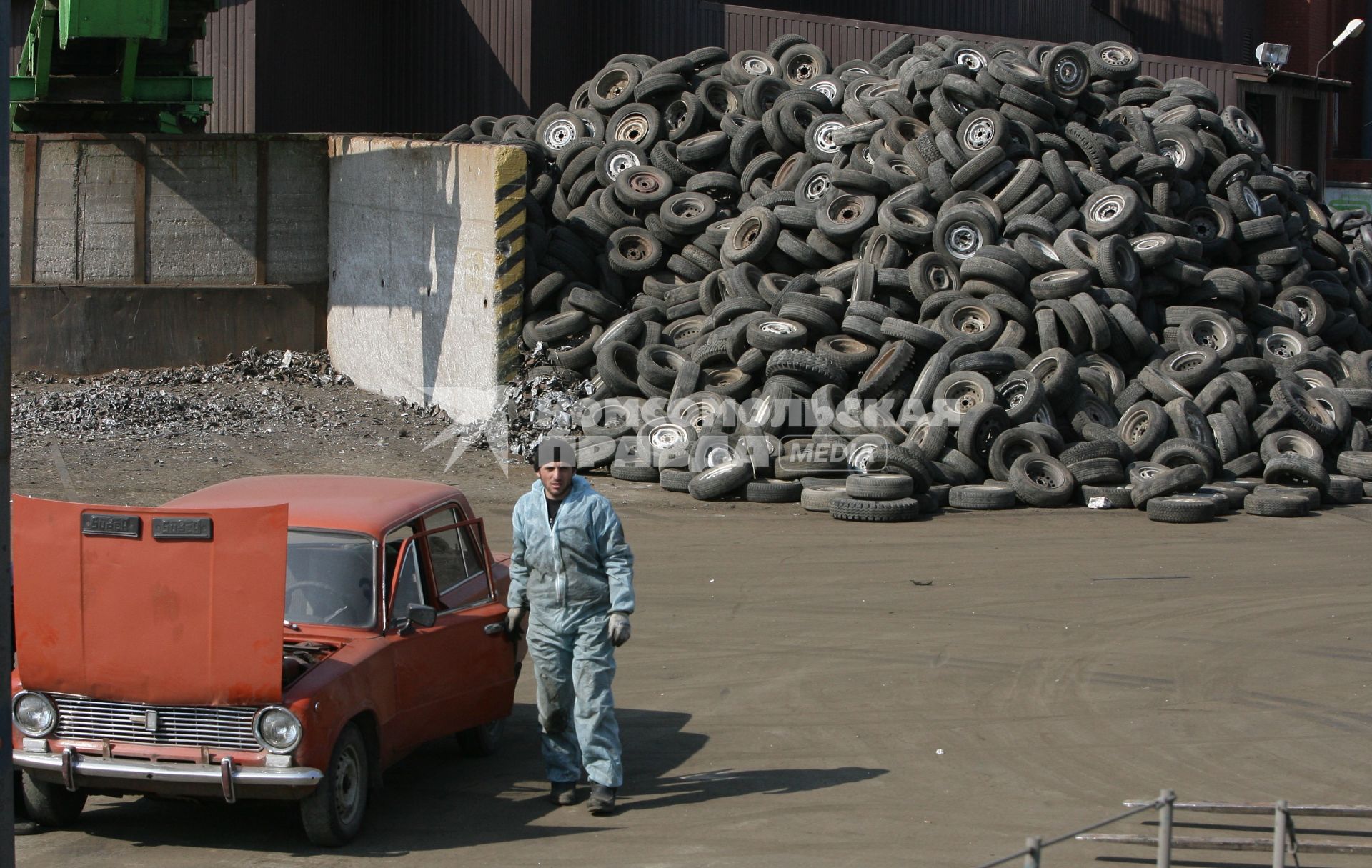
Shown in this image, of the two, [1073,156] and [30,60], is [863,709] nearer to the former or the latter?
[1073,156]

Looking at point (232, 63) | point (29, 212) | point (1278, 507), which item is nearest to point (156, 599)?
point (1278, 507)

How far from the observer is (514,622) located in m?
6.86

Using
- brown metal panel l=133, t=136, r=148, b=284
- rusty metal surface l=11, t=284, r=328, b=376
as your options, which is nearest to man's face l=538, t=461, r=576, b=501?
rusty metal surface l=11, t=284, r=328, b=376

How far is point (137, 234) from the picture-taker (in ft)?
61.8

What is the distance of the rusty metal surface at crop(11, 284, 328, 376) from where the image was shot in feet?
61.0

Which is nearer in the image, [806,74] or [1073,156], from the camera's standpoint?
[1073,156]

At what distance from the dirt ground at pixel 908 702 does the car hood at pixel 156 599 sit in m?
0.76

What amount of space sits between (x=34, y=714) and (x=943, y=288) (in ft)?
40.1

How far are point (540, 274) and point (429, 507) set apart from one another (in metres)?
11.0

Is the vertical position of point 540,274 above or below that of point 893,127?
below

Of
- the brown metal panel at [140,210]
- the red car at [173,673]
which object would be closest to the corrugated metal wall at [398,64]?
the brown metal panel at [140,210]

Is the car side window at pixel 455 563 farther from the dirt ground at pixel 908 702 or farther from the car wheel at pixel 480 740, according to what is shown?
the dirt ground at pixel 908 702

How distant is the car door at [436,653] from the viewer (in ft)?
21.0

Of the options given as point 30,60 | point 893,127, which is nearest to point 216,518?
point 893,127
